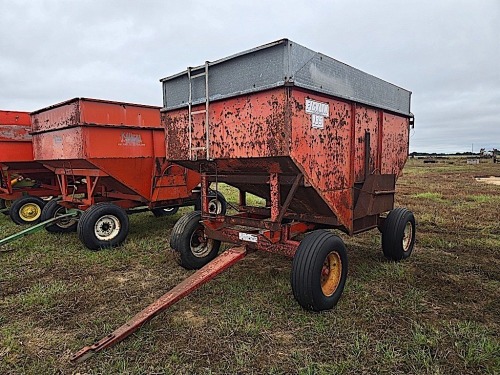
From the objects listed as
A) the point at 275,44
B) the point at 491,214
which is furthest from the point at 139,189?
the point at 491,214

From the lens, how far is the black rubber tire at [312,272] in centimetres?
321

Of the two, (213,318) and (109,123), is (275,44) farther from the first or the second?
(109,123)

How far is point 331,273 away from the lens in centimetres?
360

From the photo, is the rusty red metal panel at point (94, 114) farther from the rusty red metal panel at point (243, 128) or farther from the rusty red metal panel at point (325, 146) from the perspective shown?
Result: the rusty red metal panel at point (325, 146)

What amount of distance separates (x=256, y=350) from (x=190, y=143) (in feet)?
7.80

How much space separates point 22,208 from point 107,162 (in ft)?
10.7

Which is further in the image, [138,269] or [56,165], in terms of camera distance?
[56,165]

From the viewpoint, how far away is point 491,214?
8.02 meters

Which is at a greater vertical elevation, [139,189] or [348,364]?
[139,189]

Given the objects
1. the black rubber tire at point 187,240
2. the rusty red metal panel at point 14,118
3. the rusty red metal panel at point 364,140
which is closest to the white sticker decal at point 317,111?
the rusty red metal panel at point 364,140

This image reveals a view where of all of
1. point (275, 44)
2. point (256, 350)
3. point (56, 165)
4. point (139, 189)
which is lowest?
point (256, 350)

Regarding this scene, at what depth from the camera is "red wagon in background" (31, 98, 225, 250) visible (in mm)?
5578

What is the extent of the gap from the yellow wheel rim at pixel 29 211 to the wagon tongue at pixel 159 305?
5.97 m

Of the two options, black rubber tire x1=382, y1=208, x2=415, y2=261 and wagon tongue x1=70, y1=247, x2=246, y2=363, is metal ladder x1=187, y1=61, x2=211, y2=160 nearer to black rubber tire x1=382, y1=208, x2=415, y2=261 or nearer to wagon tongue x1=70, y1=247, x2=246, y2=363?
wagon tongue x1=70, y1=247, x2=246, y2=363
